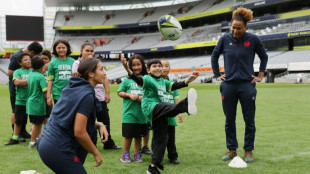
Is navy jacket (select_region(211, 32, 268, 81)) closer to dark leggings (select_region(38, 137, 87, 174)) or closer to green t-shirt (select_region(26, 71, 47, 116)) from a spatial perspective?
dark leggings (select_region(38, 137, 87, 174))

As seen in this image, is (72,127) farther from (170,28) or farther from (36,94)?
(170,28)

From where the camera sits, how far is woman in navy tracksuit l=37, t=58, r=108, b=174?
2146mm

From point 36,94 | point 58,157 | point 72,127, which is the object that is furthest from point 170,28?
point 58,157

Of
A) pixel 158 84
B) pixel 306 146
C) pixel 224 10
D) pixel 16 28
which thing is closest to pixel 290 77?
pixel 224 10

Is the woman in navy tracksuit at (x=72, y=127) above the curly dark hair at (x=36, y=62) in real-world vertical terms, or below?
below

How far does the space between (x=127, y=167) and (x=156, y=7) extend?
5997cm

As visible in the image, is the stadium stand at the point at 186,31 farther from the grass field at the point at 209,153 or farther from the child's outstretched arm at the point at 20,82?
the child's outstretched arm at the point at 20,82

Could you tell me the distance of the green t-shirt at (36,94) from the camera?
16.3 feet

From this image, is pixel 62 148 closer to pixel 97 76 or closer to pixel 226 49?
pixel 97 76

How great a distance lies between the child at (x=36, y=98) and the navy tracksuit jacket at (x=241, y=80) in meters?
3.06

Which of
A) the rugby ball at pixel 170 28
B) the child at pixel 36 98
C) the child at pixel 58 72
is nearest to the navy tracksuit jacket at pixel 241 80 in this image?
the rugby ball at pixel 170 28

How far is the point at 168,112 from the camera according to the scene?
11.0ft

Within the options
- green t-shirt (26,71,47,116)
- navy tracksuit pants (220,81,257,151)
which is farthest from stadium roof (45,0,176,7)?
navy tracksuit pants (220,81,257,151)

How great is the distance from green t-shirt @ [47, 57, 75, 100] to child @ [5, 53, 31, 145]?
90cm
